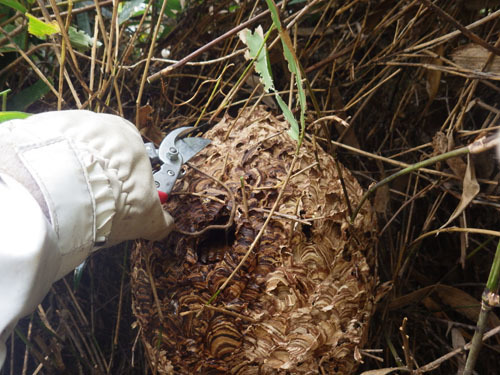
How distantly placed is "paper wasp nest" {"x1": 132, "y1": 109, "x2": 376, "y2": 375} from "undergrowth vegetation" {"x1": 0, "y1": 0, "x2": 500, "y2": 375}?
0.60ft

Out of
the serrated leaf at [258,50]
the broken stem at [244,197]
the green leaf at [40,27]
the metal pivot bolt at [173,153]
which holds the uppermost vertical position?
the green leaf at [40,27]

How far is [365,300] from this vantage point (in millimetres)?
817

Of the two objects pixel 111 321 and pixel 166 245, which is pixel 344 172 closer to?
pixel 166 245

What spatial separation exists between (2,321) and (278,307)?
1.36 ft

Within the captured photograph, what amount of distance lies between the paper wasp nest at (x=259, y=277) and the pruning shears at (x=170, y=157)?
0.14 ft

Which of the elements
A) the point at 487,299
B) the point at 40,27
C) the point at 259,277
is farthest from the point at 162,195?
the point at 487,299

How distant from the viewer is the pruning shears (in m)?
0.77

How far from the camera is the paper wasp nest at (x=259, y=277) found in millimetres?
752

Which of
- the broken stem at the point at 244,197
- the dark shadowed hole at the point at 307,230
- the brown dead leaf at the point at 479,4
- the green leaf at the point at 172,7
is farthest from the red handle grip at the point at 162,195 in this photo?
the brown dead leaf at the point at 479,4

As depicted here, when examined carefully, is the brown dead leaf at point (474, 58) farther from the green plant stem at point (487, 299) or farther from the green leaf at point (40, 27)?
the green leaf at point (40, 27)

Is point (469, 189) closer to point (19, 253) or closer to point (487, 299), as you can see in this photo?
point (487, 299)

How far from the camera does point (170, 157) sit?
787 mm

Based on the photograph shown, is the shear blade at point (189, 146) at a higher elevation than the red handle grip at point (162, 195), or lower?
higher

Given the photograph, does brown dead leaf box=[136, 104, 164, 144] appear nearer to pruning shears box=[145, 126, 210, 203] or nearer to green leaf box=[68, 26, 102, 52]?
pruning shears box=[145, 126, 210, 203]
